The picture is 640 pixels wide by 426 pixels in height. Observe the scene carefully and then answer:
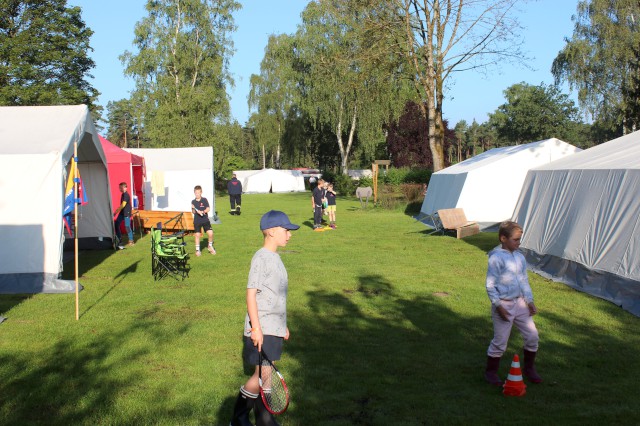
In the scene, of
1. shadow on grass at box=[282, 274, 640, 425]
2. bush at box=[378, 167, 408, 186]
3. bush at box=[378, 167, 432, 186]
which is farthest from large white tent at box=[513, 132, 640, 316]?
bush at box=[378, 167, 408, 186]

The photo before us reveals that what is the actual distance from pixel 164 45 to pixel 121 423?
4159 cm

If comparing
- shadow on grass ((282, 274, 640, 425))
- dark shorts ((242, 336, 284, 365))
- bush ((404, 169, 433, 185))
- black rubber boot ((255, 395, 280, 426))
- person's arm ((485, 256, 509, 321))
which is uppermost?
bush ((404, 169, 433, 185))

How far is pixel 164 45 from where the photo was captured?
4319 centimetres

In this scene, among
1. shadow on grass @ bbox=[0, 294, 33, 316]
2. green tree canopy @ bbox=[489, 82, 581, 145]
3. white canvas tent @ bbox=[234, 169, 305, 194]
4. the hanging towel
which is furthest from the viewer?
green tree canopy @ bbox=[489, 82, 581, 145]

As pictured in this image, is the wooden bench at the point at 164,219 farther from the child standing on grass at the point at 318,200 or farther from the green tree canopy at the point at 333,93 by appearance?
the green tree canopy at the point at 333,93

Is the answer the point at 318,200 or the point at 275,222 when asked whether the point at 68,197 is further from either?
the point at 318,200

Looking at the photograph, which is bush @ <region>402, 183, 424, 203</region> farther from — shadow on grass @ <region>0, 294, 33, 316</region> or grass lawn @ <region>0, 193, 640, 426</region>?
shadow on grass @ <region>0, 294, 33, 316</region>

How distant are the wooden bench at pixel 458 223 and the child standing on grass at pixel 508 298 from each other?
41.0 feet

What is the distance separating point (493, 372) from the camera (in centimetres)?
576

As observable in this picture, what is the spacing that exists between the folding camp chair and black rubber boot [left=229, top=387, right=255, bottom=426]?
288 inches

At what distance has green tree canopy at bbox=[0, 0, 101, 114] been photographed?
1359 inches

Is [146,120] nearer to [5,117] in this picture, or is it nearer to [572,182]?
[5,117]

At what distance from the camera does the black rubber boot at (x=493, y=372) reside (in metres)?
5.71

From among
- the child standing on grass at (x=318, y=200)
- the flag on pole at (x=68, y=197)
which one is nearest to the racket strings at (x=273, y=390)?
the flag on pole at (x=68, y=197)
